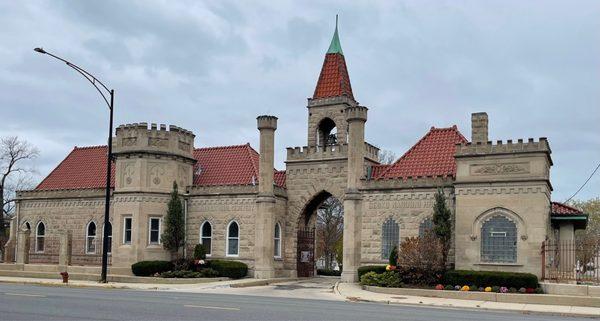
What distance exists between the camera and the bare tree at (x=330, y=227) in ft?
190

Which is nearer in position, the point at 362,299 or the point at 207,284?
the point at 362,299

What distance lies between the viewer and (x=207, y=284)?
99.9ft

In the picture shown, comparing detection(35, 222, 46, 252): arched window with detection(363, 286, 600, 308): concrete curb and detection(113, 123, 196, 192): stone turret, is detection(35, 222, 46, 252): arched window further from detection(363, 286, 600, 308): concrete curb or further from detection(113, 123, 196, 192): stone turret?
detection(363, 286, 600, 308): concrete curb

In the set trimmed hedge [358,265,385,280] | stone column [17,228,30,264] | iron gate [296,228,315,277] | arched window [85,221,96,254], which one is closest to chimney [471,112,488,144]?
trimmed hedge [358,265,385,280]

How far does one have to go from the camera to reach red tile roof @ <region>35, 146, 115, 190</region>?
132 feet

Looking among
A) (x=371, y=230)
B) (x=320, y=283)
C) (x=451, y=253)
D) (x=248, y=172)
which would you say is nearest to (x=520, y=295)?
(x=451, y=253)

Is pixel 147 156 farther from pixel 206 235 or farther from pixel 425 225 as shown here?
pixel 425 225

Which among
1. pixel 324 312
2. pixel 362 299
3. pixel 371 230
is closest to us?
pixel 324 312

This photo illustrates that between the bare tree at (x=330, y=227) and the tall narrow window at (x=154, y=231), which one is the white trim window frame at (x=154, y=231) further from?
the bare tree at (x=330, y=227)

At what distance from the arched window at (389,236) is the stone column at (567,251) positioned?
729 cm

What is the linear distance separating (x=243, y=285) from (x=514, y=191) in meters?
12.6

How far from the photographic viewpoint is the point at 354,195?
32.4 meters

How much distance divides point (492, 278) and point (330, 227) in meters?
34.1

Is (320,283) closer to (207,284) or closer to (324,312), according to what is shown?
(207,284)
